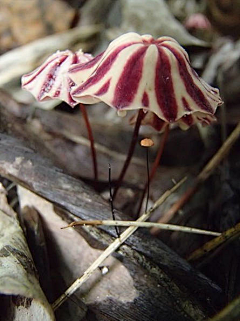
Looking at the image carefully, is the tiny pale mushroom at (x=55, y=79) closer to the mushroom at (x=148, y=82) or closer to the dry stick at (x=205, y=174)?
the mushroom at (x=148, y=82)

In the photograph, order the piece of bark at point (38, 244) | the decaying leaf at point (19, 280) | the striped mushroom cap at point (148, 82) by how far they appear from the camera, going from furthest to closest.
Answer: the piece of bark at point (38, 244) → the striped mushroom cap at point (148, 82) → the decaying leaf at point (19, 280)

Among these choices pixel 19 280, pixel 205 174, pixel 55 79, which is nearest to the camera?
pixel 19 280

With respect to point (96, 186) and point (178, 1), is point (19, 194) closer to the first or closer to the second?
point (96, 186)

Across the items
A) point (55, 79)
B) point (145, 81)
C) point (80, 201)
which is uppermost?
point (145, 81)

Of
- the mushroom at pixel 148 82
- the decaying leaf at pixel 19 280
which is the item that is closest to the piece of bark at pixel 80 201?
the decaying leaf at pixel 19 280

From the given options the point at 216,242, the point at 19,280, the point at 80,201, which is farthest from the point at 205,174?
the point at 19,280

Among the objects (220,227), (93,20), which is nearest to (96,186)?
(220,227)

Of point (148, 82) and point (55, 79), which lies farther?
point (55, 79)

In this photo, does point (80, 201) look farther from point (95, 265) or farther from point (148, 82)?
point (148, 82)
